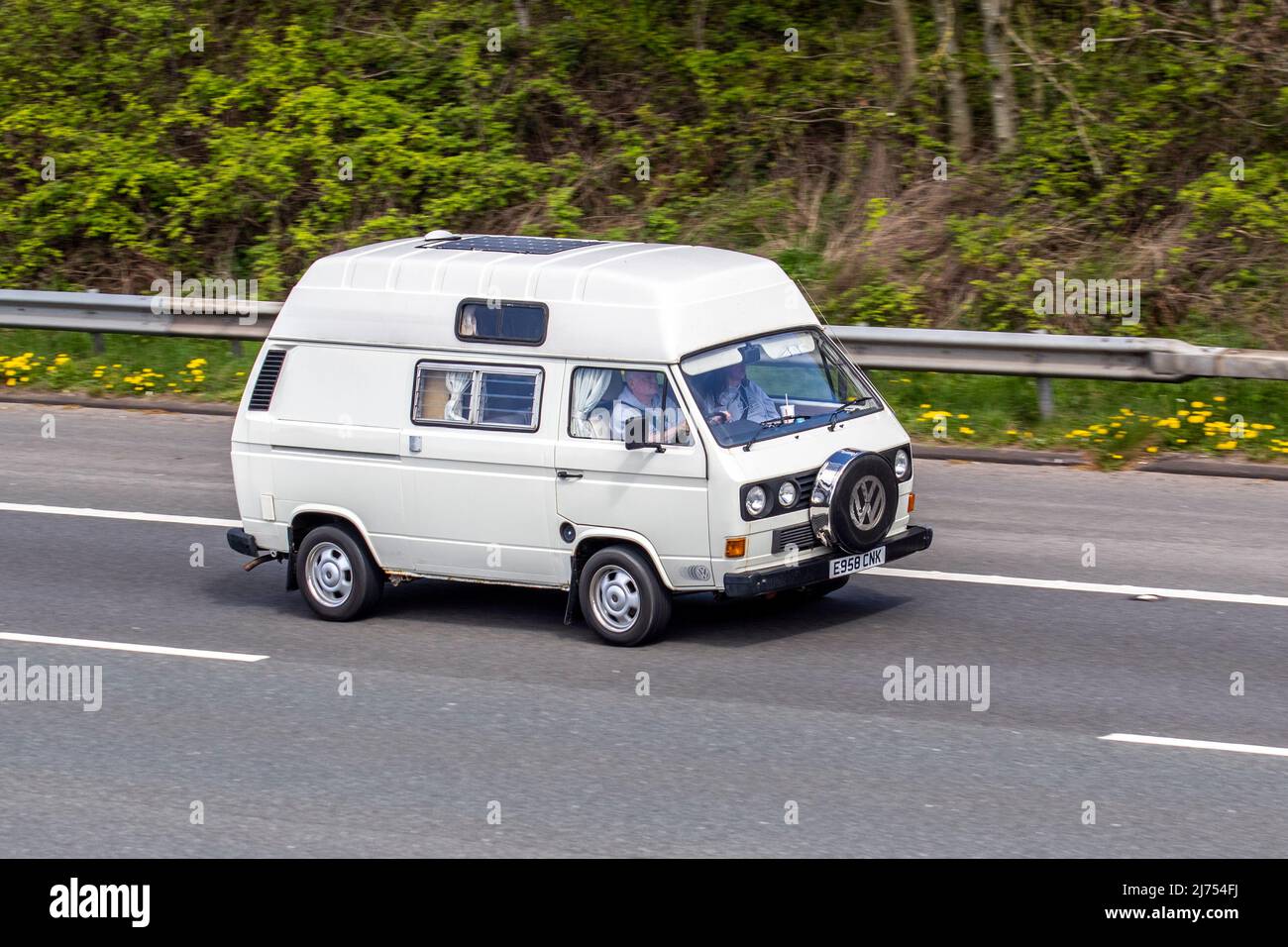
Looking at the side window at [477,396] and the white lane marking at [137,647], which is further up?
the side window at [477,396]

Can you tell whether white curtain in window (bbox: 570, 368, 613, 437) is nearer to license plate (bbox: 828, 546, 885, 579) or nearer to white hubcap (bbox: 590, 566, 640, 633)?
white hubcap (bbox: 590, 566, 640, 633)

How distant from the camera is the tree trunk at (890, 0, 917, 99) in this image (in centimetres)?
1983

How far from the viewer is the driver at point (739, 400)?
9.91m

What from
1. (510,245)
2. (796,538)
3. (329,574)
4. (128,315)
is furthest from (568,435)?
(128,315)

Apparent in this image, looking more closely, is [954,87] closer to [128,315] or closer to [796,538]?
[128,315]

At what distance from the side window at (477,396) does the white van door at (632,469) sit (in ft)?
0.82

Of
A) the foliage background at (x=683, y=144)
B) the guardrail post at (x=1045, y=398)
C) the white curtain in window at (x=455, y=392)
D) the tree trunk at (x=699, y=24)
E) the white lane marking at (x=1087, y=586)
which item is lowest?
the white lane marking at (x=1087, y=586)

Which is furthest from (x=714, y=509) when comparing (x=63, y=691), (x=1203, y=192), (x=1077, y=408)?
(x=1203, y=192)

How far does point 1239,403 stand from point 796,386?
20.1 feet

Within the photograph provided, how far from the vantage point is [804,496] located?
9.86m

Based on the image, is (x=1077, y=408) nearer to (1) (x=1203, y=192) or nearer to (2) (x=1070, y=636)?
(1) (x=1203, y=192)

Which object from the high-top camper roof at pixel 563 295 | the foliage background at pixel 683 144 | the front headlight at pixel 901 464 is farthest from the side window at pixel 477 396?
the foliage background at pixel 683 144

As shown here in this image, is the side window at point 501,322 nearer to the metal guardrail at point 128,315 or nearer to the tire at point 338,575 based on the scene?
the tire at point 338,575

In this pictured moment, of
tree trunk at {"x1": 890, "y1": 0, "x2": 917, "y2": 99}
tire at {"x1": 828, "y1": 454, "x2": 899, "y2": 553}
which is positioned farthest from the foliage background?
tire at {"x1": 828, "y1": 454, "x2": 899, "y2": 553}
